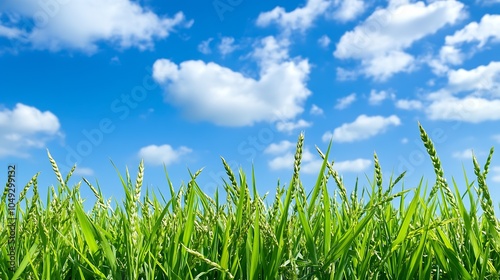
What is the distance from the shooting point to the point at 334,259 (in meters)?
1.91

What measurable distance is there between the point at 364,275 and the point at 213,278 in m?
0.57

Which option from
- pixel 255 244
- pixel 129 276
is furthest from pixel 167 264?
pixel 255 244

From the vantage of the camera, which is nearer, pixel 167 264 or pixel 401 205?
pixel 167 264

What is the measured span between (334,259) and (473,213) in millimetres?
861

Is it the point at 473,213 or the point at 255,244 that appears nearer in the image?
the point at 255,244

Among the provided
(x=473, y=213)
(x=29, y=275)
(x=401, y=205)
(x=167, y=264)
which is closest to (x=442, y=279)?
(x=473, y=213)

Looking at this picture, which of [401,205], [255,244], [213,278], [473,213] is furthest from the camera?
[401,205]

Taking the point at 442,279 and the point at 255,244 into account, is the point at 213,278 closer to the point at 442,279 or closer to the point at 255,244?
the point at 255,244

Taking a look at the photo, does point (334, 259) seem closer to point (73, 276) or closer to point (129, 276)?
point (129, 276)

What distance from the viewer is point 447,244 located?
7.06 ft

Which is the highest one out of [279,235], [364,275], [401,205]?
[401,205]

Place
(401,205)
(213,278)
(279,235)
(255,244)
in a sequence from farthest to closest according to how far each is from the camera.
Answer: (401,205), (213,278), (279,235), (255,244)

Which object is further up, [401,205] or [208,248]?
[401,205]

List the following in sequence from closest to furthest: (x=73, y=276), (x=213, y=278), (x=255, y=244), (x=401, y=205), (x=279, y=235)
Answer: (x=255, y=244), (x=279, y=235), (x=213, y=278), (x=73, y=276), (x=401, y=205)
